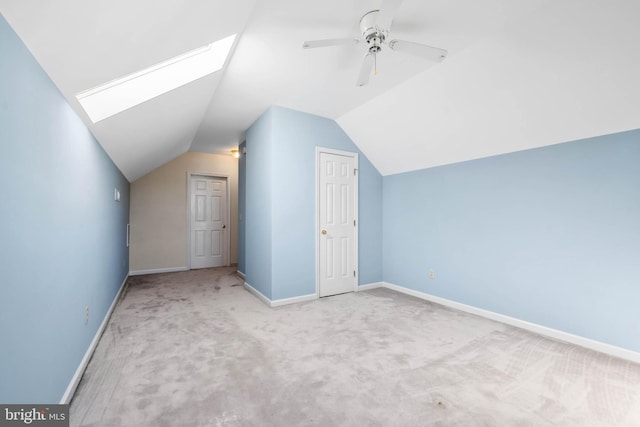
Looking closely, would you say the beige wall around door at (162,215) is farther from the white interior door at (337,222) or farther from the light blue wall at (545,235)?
the light blue wall at (545,235)

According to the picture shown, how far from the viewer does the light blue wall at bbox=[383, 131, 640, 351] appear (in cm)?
222

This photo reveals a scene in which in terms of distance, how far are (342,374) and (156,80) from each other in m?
2.85

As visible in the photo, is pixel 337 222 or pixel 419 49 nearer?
pixel 419 49

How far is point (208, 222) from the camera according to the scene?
6.02 m

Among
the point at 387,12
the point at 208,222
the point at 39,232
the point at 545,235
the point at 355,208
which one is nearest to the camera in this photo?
the point at 39,232

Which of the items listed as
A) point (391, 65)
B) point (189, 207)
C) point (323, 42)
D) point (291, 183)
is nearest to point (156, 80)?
point (323, 42)

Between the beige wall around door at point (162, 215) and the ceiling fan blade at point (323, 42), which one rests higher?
the ceiling fan blade at point (323, 42)

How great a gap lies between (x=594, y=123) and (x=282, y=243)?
3.32 m

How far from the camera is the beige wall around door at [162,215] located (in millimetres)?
5301

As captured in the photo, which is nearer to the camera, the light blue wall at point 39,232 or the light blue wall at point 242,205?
the light blue wall at point 39,232

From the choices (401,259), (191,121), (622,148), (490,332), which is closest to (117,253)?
(191,121)

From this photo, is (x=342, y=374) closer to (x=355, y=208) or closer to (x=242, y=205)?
(x=355, y=208)

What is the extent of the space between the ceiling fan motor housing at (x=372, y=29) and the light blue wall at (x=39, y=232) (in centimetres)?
183

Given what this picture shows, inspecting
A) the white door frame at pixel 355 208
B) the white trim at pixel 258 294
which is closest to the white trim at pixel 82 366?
the white trim at pixel 258 294
